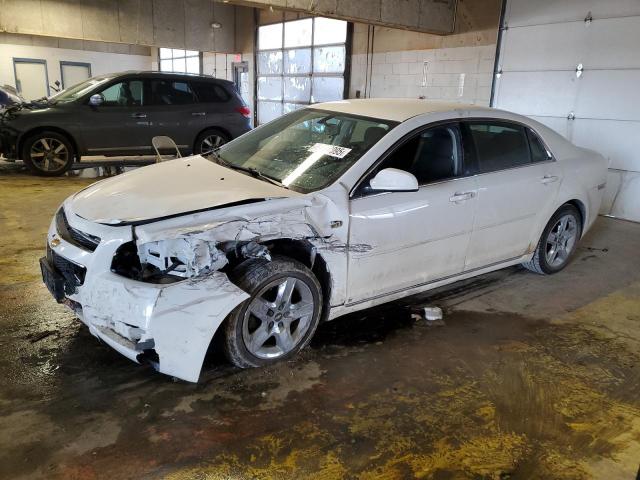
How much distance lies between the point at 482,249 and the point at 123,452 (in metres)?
2.78

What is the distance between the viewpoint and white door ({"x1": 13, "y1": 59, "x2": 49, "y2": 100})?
18109 millimetres

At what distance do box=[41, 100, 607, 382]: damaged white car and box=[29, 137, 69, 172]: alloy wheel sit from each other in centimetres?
547

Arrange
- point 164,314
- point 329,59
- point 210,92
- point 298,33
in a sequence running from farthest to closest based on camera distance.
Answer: point 298,33 → point 329,59 → point 210,92 → point 164,314

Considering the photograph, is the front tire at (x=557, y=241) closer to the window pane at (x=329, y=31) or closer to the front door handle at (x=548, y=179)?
the front door handle at (x=548, y=179)

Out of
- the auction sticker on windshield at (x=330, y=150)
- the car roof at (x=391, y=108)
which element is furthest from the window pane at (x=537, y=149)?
the auction sticker on windshield at (x=330, y=150)

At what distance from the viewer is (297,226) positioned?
2799 mm

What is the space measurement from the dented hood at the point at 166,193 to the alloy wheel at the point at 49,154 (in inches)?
221

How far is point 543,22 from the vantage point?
788 centimetres

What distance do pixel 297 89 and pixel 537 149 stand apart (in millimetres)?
10713

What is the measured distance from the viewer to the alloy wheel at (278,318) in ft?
9.23

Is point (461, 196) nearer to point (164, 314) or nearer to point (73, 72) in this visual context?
point (164, 314)

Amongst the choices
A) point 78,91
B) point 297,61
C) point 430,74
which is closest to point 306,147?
point 78,91

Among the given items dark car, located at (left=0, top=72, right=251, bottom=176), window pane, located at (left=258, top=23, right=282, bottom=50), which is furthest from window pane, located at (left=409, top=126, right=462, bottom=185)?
window pane, located at (left=258, top=23, right=282, bottom=50)

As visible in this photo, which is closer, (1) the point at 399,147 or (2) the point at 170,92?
(1) the point at 399,147
